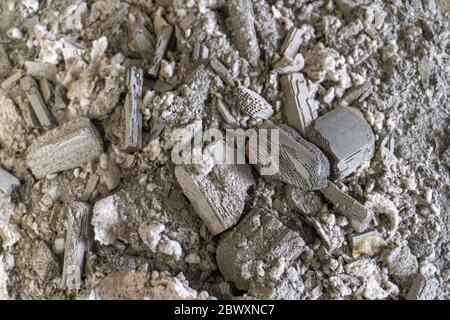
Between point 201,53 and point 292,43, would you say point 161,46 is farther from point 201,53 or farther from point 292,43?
point 292,43

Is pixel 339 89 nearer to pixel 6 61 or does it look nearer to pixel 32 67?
pixel 32 67

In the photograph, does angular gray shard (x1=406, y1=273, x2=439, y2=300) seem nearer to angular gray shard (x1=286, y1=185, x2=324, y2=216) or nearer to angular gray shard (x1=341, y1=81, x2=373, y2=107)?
angular gray shard (x1=286, y1=185, x2=324, y2=216)

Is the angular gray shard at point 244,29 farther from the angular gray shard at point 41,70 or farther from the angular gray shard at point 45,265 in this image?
the angular gray shard at point 45,265

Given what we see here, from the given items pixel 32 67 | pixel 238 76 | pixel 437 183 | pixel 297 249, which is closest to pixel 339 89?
pixel 238 76

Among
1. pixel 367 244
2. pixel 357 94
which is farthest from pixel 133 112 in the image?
pixel 367 244

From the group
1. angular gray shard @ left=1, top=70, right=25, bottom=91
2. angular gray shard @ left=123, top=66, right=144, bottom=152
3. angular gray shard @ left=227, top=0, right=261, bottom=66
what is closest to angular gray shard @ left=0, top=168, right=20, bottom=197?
angular gray shard @ left=1, top=70, right=25, bottom=91

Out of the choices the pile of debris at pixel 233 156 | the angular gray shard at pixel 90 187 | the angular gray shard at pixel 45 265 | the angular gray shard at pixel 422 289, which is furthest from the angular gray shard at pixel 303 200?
the angular gray shard at pixel 45 265

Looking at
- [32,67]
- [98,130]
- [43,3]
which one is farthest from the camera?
[43,3]
